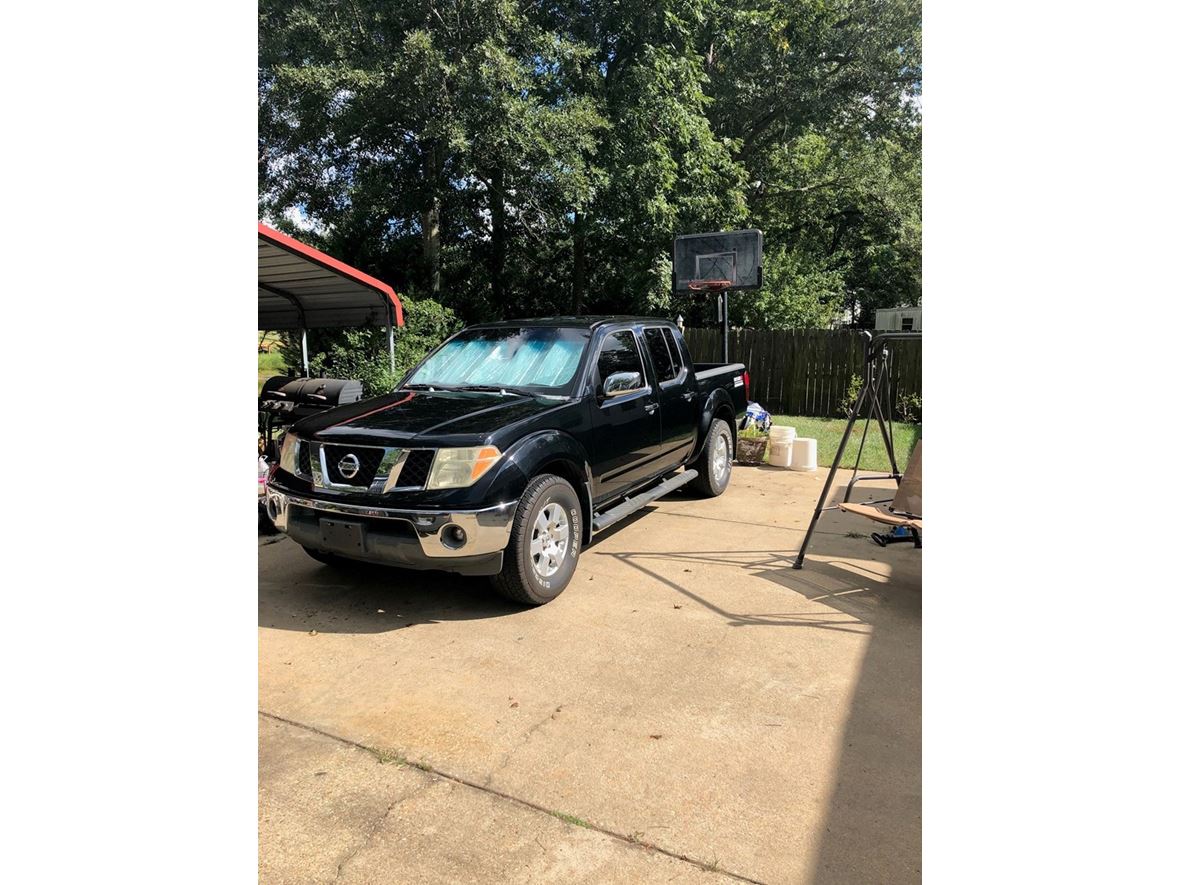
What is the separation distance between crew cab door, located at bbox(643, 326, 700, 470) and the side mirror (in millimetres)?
479

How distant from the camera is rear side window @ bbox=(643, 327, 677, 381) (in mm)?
6461

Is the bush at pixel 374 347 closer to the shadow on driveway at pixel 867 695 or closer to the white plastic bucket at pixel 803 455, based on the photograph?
the white plastic bucket at pixel 803 455

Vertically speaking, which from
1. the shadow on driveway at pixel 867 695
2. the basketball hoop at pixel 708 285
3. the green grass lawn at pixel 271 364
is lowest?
the shadow on driveway at pixel 867 695

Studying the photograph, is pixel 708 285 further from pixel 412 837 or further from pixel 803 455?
pixel 412 837

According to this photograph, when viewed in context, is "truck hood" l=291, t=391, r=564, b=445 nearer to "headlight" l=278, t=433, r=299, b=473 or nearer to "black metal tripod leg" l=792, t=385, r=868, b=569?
"headlight" l=278, t=433, r=299, b=473

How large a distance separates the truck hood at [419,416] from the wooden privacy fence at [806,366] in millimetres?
10970

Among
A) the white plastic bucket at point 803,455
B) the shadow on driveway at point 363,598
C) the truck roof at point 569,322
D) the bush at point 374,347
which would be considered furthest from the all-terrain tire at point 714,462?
the bush at point 374,347

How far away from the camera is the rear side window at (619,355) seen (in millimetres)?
5609

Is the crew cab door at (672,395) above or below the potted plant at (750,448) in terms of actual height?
above

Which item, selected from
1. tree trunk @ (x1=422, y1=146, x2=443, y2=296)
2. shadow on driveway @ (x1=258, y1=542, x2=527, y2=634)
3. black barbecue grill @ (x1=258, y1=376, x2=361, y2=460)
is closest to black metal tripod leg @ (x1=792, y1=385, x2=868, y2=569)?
shadow on driveway @ (x1=258, y1=542, x2=527, y2=634)

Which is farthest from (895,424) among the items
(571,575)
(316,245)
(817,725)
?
(316,245)

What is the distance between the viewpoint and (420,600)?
4750mm

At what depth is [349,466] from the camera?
4.40m

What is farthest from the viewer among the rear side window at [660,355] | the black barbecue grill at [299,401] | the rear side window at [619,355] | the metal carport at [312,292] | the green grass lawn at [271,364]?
the green grass lawn at [271,364]
